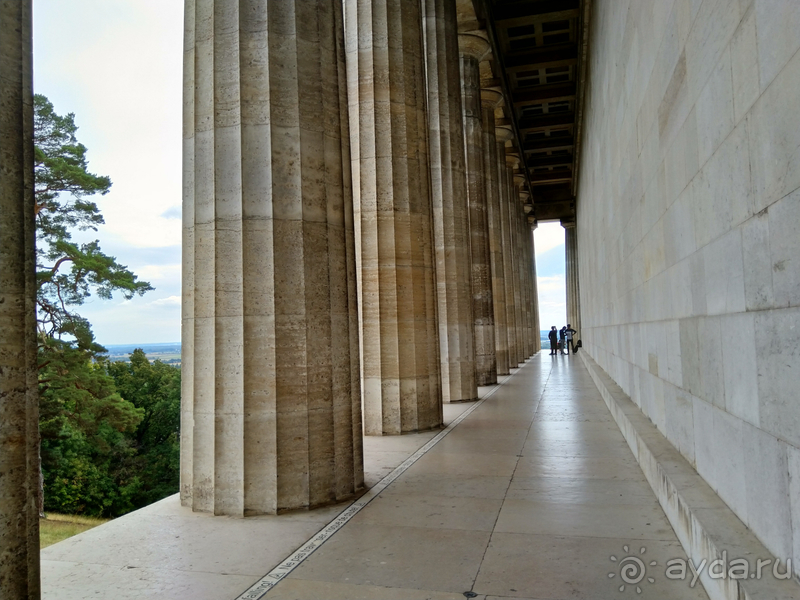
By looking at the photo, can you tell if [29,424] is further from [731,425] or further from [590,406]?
[590,406]

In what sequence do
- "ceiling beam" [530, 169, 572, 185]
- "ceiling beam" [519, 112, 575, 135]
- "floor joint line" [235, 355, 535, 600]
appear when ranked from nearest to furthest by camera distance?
1. "floor joint line" [235, 355, 535, 600]
2. "ceiling beam" [519, 112, 575, 135]
3. "ceiling beam" [530, 169, 572, 185]

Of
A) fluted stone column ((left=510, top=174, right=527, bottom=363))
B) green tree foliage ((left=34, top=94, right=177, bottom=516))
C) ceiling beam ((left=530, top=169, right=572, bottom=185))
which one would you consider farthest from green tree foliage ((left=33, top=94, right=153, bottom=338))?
ceiling beam ((left=530, top=169, right=572, bottom=185))

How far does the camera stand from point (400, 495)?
7.58 meters

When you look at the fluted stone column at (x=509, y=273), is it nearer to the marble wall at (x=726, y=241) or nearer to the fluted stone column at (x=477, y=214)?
the fluted stone column at (x=477, y=214)

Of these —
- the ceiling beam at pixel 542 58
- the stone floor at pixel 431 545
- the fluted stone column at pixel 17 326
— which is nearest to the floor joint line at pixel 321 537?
the stone floor at pixel 431 545

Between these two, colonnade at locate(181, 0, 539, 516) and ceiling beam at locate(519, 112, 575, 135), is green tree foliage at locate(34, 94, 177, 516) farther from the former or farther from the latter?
ceiling beam at locate(519, 112, 575, 135)

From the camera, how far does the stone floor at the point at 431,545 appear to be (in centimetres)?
482

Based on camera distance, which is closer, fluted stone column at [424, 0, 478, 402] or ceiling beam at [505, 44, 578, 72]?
fluted stone column at [424, 0, 478, 402]

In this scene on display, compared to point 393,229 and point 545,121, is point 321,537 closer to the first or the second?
point 393,229

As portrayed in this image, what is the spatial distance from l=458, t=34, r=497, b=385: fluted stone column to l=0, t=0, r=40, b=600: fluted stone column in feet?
61.4

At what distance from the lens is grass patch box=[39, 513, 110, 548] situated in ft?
72.4

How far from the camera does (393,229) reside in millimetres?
12352

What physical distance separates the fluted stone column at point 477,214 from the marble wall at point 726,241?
12.9 meters

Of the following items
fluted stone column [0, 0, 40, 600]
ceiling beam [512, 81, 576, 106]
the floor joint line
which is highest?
ceiling beam [512, 81, 576, 106]
